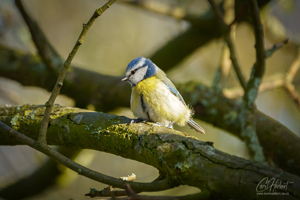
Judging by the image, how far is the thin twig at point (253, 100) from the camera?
8.64 ft

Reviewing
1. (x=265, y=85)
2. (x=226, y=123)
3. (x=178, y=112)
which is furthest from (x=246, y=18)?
(x=178, y=112)

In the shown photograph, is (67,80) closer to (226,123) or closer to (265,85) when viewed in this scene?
(226,123)

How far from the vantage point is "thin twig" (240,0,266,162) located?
2.63m

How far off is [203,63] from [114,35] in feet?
7.43

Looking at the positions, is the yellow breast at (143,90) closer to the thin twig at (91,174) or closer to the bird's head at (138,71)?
the bird's head at (138,71)

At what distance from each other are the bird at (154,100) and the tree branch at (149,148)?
0.51m

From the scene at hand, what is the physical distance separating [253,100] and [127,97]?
1.66m

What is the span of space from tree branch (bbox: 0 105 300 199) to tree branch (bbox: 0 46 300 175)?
1.49 m

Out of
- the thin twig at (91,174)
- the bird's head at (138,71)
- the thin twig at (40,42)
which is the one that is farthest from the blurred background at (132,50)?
the thin twig at (91,174)

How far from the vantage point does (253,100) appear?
276 cm

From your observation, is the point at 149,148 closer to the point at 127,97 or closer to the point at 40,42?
the point at 127,97

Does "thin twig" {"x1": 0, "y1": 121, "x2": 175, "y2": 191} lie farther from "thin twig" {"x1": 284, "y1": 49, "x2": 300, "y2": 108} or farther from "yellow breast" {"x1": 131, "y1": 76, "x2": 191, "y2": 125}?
"thin twig" {"x1": 284, "y1": 49, "x2": 300, "y2": 108}

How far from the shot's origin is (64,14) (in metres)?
7.08
